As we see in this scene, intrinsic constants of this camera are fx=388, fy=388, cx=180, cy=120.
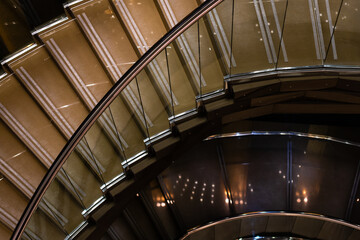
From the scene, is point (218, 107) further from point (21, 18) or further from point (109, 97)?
point (21, 18)

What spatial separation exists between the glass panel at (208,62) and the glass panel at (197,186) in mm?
2113

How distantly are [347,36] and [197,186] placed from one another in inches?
152

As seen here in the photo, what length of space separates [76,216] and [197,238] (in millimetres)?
2867

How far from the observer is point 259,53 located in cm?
582

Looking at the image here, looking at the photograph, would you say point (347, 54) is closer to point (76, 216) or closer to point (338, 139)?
point (338, 139)

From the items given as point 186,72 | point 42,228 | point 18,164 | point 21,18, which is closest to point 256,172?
point 186,72

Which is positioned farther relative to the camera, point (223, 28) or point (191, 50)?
point (223, 28)

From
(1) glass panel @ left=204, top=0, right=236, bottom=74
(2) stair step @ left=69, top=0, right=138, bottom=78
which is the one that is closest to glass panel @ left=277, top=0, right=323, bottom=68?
(1) glass panel @ left=204, top=0, right=236, bottom=74

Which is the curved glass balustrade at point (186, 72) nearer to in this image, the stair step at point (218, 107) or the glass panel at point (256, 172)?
the stair step at point (218, 107)

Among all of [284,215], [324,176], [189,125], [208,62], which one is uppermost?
[208,62]

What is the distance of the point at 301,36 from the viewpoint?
5691mm

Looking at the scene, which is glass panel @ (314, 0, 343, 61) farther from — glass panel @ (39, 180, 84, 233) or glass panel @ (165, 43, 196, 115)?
glass panel @ (39, 180, 84, 233)

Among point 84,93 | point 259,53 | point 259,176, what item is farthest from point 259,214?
point 84,93

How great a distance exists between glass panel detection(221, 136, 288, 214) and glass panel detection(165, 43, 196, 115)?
2379mm
